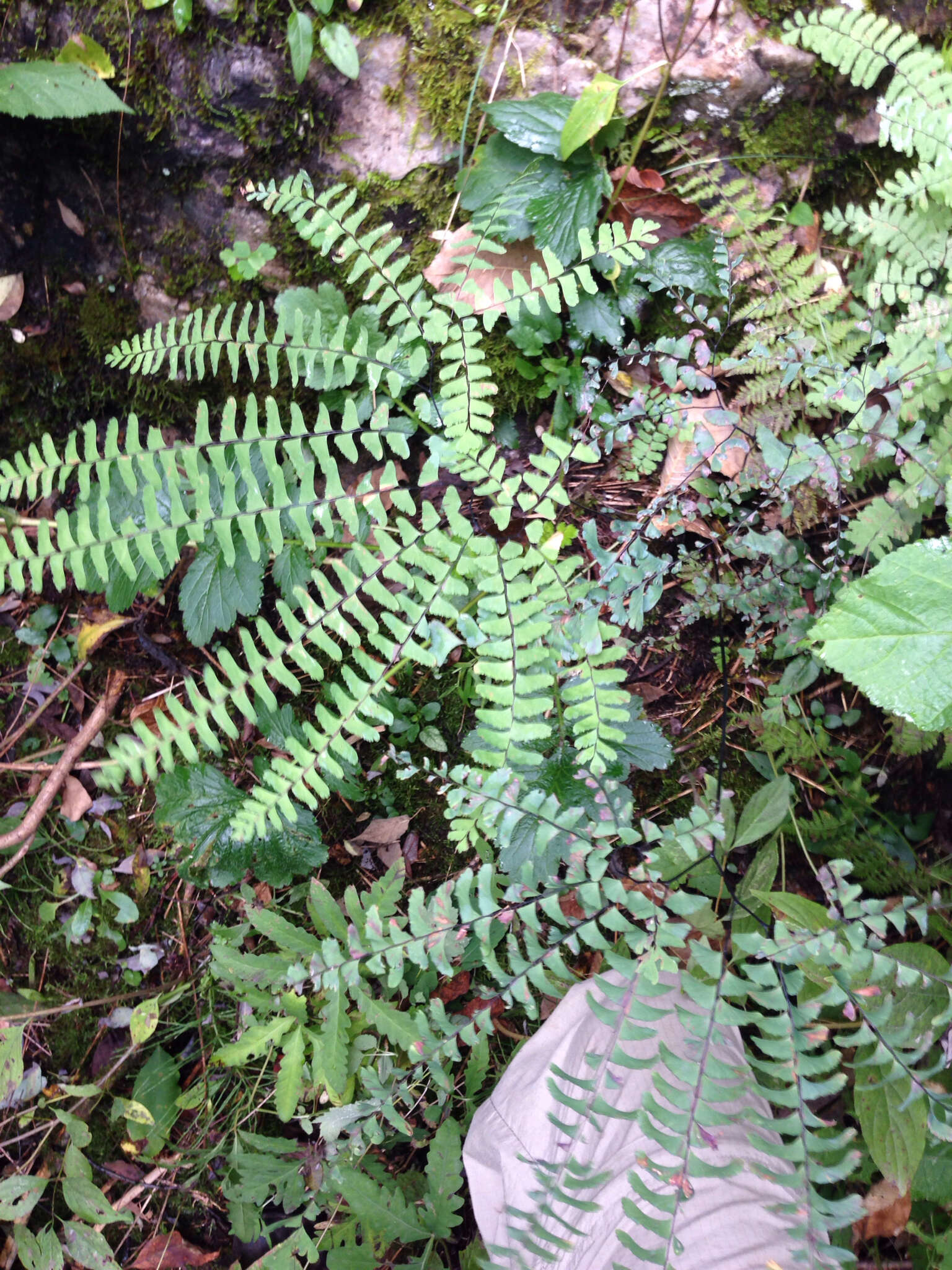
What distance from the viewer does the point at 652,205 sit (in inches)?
99.3

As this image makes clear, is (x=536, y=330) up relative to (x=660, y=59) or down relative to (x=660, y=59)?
down

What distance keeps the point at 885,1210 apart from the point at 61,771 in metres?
3.04

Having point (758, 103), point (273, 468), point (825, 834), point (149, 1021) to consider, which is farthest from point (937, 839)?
point (149, 1021)

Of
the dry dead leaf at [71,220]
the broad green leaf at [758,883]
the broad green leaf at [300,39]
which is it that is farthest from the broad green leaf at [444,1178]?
the broad green leaf at [300,39]

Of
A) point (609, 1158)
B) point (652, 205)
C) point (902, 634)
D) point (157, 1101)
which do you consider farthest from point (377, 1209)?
point (652, 205)

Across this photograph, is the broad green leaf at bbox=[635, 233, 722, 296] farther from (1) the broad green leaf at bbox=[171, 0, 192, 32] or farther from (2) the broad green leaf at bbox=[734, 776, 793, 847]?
(1) the broad green leaf at bbox=[171, 0, 192, 32]

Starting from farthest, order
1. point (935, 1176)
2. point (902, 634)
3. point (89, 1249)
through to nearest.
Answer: point (89, 1249)
point (935, 1176)
point (902, 634)

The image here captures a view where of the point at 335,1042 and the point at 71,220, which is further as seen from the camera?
the point at 71,220

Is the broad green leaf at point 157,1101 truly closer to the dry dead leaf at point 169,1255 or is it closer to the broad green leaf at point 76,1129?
the broad green leaf at point 76,1129

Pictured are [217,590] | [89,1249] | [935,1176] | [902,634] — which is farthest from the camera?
[89,1249]

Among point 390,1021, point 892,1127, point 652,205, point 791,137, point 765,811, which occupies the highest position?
point 791,137

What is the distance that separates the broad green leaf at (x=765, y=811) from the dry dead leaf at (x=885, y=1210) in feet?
3.41

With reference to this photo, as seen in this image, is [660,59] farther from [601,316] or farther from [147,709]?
[147,709]

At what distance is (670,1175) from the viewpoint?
143 cm
